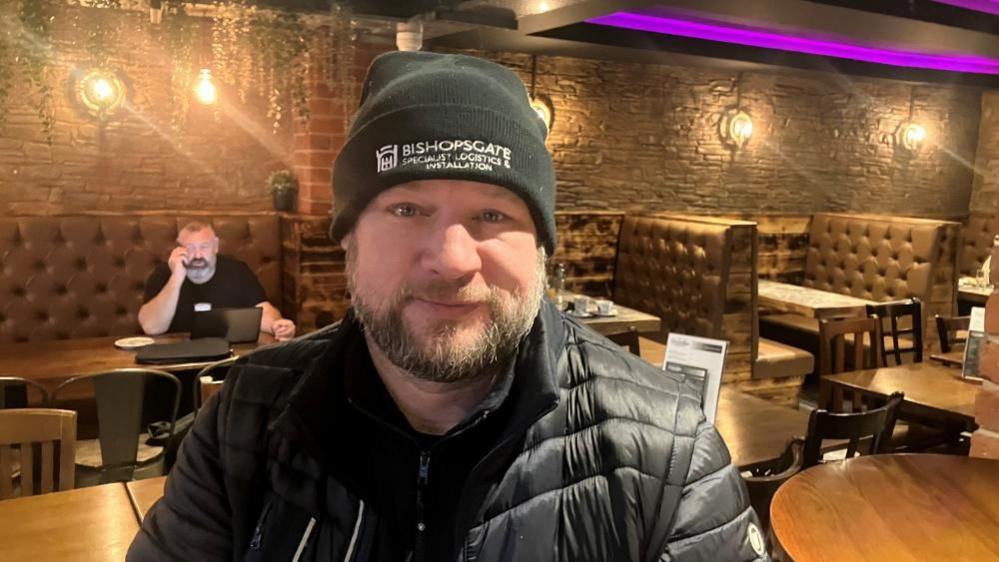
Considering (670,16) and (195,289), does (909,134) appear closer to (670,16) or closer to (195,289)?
(670,16)

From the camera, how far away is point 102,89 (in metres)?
5.00

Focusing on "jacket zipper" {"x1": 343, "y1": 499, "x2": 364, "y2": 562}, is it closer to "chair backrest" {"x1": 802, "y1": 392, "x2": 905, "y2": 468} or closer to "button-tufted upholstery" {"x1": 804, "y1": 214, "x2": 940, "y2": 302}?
"chair backrest" {"x1": 802, "y1": 392, "x2": 905, "y2": 468}

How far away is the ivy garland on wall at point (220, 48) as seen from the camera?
14.9 feet

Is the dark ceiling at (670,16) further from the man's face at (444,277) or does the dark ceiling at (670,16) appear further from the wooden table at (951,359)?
the man's face at (444,277)

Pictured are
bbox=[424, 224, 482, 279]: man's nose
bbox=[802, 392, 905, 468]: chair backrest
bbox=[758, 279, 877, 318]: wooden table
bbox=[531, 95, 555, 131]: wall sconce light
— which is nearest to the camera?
bbox=[424, 224, 482, 279]: man's nose

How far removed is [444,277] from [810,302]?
5.07 m

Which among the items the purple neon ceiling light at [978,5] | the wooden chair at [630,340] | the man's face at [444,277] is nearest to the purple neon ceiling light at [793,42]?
the purple neon ceiling light at [978,5]

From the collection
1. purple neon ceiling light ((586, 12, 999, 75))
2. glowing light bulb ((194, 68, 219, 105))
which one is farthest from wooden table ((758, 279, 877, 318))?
glowing light bulb ((194, 68, 219, 105))

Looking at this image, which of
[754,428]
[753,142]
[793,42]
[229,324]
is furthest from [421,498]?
[753,142]

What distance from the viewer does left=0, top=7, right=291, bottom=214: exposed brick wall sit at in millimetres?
4945

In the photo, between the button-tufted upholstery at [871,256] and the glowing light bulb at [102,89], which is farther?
the button-tufted upholstery at [871,256]

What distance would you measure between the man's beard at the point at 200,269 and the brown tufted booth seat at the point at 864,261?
4.27 m

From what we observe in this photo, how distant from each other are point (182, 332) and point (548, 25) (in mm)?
2718

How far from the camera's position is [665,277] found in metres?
5.70
